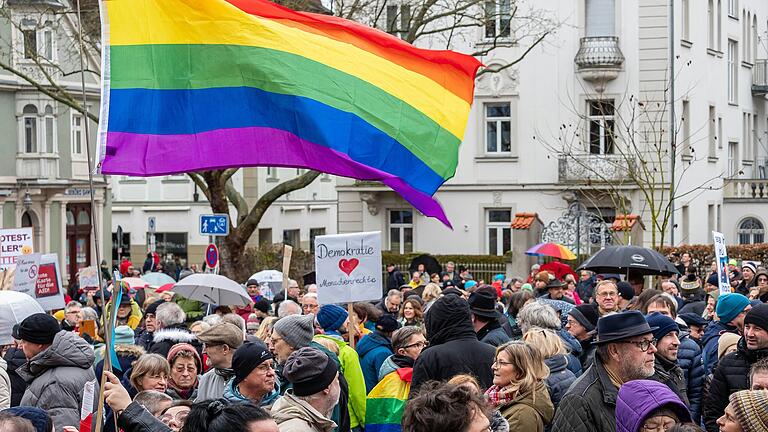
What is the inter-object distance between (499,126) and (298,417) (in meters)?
35.3

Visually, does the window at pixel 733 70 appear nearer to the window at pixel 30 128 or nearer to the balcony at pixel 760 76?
the balcony at pixel 760 76

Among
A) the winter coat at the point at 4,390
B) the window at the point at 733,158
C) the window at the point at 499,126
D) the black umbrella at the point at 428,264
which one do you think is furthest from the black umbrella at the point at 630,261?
the window at the point at 733,158

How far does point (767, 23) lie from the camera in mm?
54344

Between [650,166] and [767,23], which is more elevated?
[767,23]

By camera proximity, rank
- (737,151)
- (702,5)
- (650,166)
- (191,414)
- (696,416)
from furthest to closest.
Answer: (737,151) < (702,5) < (650,166) < (696,416) < (191,414)

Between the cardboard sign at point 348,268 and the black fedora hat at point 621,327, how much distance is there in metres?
5.63

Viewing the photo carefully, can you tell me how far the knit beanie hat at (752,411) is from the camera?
5.86 metres

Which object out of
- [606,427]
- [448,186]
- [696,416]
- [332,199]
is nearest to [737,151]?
[448,186]

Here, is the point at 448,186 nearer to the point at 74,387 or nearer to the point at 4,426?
the point at 74,387

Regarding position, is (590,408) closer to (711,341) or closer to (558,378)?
(558,378)

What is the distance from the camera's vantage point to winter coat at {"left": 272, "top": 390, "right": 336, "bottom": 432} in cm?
653

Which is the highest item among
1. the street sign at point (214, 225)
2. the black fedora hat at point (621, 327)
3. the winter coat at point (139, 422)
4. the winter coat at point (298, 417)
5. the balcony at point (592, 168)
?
the balcony at point (592, 168)

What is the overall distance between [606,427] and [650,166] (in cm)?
3424

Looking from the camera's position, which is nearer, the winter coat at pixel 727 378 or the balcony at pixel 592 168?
the winter coat at pixel 727 378
